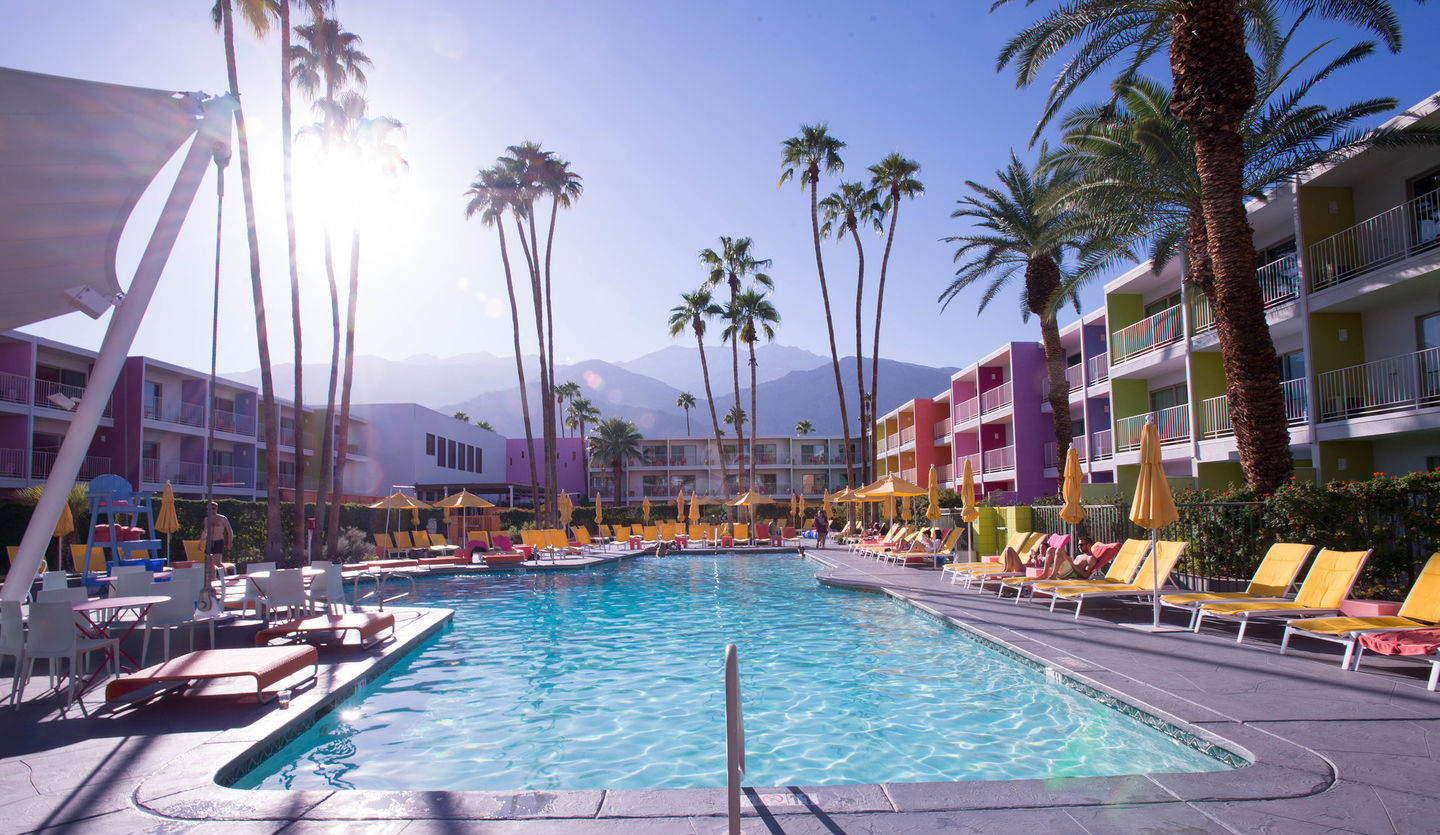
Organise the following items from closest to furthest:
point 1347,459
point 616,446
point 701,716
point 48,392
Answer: point 701,716
point 1347,459
point 48,392
point 616,446

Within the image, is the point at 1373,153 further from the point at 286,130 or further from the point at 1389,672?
the point at 286,130

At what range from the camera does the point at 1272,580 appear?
8.34 m

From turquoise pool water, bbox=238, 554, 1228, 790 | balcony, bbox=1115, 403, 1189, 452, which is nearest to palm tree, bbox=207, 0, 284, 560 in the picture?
turquoise pool water, bbox=238, 554, 1228, 790

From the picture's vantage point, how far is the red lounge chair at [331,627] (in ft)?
26.7

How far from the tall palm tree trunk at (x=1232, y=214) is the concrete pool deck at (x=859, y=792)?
20.1ft

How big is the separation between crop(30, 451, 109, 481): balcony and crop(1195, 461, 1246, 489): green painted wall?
98.2ft

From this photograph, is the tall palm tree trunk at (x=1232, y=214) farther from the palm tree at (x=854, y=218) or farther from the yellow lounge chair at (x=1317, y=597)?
the palm tree at (x=854, y=218)

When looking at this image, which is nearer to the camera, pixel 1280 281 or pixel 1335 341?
pixel 1335 341

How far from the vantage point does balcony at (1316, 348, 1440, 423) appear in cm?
1342

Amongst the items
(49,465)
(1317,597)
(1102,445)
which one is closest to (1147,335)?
(1102,445)

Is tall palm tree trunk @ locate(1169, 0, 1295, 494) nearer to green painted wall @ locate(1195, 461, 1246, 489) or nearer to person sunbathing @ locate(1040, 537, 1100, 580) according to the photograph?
person sunbathing @ locate(1040, 537, 1100, 580)

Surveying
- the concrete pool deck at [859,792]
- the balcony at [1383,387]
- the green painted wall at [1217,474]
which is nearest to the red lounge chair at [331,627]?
the concrete pool deck at [859,792]

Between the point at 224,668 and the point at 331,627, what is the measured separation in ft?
7.57

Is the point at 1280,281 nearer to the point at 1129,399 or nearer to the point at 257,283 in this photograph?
the point at 1129,399
